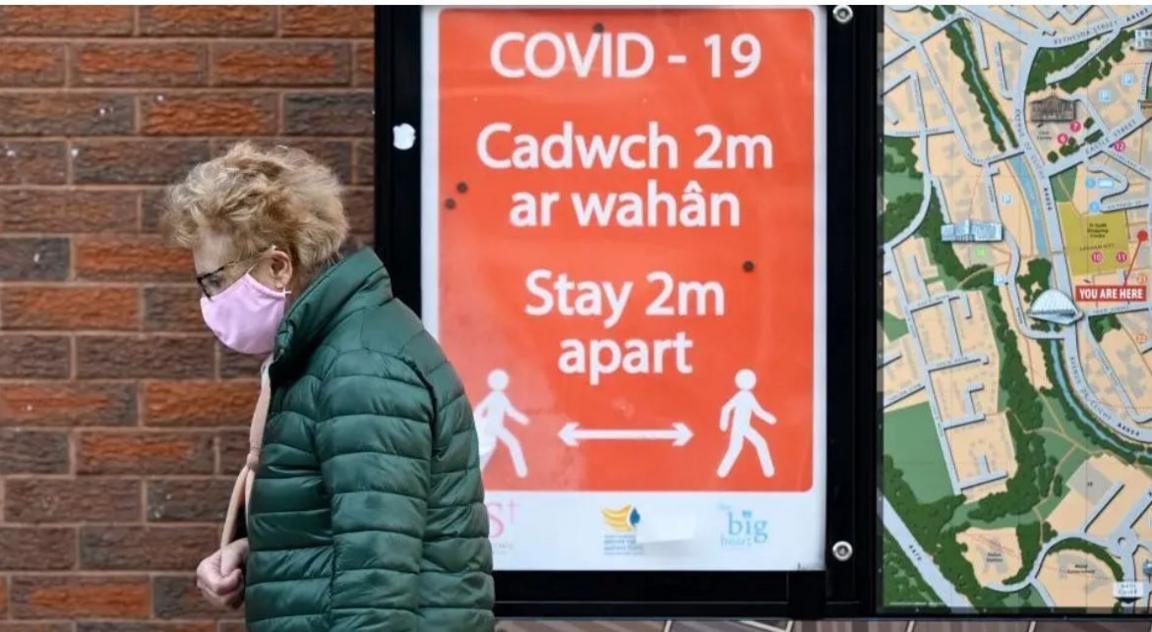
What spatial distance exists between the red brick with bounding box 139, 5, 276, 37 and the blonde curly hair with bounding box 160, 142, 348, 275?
149 cm

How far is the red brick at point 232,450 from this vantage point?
4.30 metres

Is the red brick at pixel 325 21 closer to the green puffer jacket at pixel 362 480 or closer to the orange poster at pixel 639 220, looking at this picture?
the orange poster at pixel 639 220

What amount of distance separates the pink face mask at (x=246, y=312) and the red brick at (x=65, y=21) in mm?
1659

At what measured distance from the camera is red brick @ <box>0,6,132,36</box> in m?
4.25

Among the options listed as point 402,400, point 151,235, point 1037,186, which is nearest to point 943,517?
point 1037,186

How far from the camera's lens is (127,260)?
4301mm

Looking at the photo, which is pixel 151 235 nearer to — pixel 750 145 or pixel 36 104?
pixel 36 104

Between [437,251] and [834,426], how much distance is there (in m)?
0.99

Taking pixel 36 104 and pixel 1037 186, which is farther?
pixel 36 104

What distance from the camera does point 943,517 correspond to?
3.78 metres

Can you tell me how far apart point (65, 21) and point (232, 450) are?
120cm

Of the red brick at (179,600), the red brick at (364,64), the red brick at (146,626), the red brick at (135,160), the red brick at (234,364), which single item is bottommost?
the red brick at (146,626)

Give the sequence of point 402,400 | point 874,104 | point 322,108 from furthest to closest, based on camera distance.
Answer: point 322,108 < point 874,104 < point 402,400

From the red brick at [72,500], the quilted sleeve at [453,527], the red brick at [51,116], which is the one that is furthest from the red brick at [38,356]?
the quilted sleeve at [453,527]
